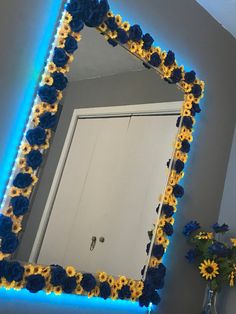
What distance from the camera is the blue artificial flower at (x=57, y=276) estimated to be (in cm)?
148

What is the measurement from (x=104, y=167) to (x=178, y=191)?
1.25 feet

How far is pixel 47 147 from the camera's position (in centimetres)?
151

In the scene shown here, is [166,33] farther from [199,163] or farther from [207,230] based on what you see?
[207,230]

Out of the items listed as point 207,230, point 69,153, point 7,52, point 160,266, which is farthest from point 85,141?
point 207,230

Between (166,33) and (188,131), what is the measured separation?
445mm

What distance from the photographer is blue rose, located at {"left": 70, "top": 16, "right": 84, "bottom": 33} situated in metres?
1.58

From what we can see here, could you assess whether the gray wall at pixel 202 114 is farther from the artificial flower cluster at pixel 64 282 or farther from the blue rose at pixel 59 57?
the blue rose at pixel 59 57

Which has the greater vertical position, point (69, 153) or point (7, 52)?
point (7, 52)

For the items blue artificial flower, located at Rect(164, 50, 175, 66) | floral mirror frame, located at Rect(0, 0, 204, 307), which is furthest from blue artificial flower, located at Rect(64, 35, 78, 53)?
blue artificial flower, located at Rect(164, 50, 175, 66)

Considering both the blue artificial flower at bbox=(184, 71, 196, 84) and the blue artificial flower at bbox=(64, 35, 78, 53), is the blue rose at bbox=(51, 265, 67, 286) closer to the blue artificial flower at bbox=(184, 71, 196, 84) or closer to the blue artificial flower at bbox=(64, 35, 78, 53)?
the blue artificial flower at bbox=(64, 35, 78, 53)

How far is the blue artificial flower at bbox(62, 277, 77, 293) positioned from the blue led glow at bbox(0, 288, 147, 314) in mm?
45

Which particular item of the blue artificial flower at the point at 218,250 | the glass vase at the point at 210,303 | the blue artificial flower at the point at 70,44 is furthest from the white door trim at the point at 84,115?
the glass vase at the point at 210,303

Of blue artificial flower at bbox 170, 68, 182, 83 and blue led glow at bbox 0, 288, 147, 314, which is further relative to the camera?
blue artificial flower at bbox 170, 68, 182, 83

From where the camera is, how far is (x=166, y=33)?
1969mm
